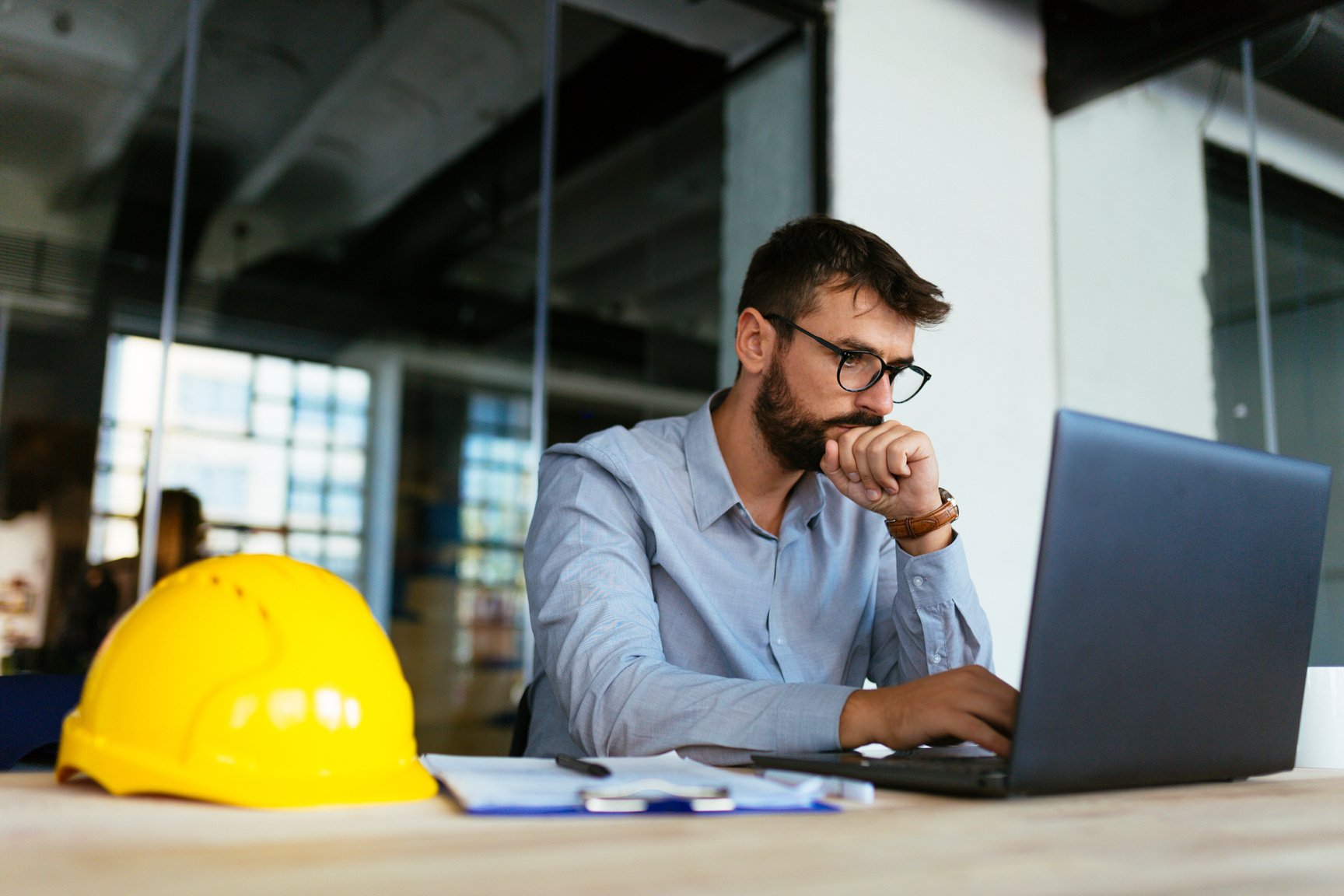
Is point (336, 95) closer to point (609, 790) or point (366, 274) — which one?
point (366, 274)

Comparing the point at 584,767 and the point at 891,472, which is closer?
the point at 584,767

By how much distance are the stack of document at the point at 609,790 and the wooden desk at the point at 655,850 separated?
0.02 meters

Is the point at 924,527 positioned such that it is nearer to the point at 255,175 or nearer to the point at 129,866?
the point at 129,866

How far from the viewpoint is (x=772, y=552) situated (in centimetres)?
161

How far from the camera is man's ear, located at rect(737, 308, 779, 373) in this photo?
1.78 m

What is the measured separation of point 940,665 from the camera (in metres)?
1.51

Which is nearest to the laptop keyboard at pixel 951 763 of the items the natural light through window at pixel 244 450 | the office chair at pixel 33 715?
the office chair at pixel 33 715

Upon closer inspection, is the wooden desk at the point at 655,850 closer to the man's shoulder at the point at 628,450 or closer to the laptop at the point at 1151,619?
the laptop at the point at 1151,619

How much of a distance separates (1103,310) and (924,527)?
2.14 metres

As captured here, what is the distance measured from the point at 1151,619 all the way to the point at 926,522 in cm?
65

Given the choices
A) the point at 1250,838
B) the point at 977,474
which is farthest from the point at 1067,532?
the point at 977,474

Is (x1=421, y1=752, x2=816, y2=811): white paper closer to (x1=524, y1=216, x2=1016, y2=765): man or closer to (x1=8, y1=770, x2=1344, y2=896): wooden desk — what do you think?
(x1=8, y1=770, x2=1344, y2=896): wooden desk

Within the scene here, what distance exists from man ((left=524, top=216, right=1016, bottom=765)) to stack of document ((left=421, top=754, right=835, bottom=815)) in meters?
0.24

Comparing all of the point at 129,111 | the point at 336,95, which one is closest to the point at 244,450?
the point at 129,111
